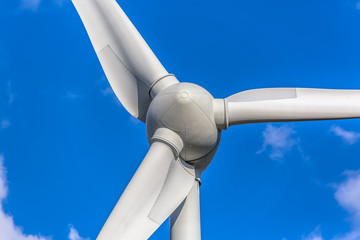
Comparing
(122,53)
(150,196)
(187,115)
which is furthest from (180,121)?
(122,53)

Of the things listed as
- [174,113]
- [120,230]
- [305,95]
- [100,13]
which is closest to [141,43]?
[100,13]

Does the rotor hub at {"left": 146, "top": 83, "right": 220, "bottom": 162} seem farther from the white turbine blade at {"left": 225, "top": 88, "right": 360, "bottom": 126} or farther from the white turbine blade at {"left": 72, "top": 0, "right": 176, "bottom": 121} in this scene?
the white turbine blade at {"left": 72, "top": 0, "right": 176, "bottom": 121}

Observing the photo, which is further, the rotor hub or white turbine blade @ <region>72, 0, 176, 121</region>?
white turbine blade @ <region>72, 0, 176, 121</region>

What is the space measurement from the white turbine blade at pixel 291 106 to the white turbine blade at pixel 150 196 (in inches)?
72.8

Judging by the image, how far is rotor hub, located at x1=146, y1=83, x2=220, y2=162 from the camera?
9.97m

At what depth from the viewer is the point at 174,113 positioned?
998 cm

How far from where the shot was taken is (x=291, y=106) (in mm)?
10445

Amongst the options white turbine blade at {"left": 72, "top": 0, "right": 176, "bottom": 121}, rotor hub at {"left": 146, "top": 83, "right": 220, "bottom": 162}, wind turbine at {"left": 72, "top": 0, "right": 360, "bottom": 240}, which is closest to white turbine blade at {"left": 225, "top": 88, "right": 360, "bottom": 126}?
wind turbine at {"left": 72, "top": 0, "right": 360, "bottom": 240}

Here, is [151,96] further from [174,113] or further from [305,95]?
[305,95]

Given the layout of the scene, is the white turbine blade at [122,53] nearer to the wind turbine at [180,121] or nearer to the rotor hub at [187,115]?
the wind turbine at [180,121]

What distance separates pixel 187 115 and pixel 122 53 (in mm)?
3307

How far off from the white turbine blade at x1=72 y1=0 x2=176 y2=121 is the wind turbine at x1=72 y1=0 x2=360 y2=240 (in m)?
0.03

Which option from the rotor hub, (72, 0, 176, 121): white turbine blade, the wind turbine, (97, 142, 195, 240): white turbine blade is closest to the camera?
(97, 142, 195, 240): white turbine blade

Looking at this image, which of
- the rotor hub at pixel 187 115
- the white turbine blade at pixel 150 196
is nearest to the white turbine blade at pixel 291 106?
the rotor hub at pixel 187 115
